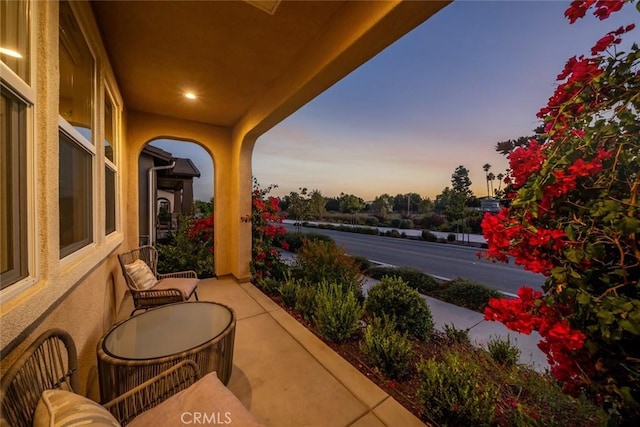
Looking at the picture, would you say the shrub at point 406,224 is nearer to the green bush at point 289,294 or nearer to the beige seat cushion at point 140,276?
the green bush at point 289,294

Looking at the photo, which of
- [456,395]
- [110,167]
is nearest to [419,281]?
[456,395]

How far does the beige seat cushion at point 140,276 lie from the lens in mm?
2616

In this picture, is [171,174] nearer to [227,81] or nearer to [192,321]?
[227,81]

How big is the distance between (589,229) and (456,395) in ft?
4.32

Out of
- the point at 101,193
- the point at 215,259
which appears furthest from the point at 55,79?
the point at 215,259

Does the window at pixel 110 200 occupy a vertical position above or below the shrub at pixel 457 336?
above

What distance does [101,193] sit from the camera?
2.02 m

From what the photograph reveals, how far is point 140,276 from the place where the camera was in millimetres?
2676

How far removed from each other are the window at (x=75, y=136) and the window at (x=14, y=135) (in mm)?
480

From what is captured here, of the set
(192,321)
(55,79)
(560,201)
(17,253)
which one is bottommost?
(192,321)

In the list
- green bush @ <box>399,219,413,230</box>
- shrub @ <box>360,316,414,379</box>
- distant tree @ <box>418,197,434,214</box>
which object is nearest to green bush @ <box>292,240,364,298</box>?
shrub @ <box>360,316,414,379</box>

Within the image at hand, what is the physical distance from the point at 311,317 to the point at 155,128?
3.93 m

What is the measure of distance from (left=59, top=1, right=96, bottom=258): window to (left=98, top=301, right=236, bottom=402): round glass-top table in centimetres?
69

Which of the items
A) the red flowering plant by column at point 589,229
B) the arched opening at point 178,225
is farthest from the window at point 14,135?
the arched opening at point 178,225
